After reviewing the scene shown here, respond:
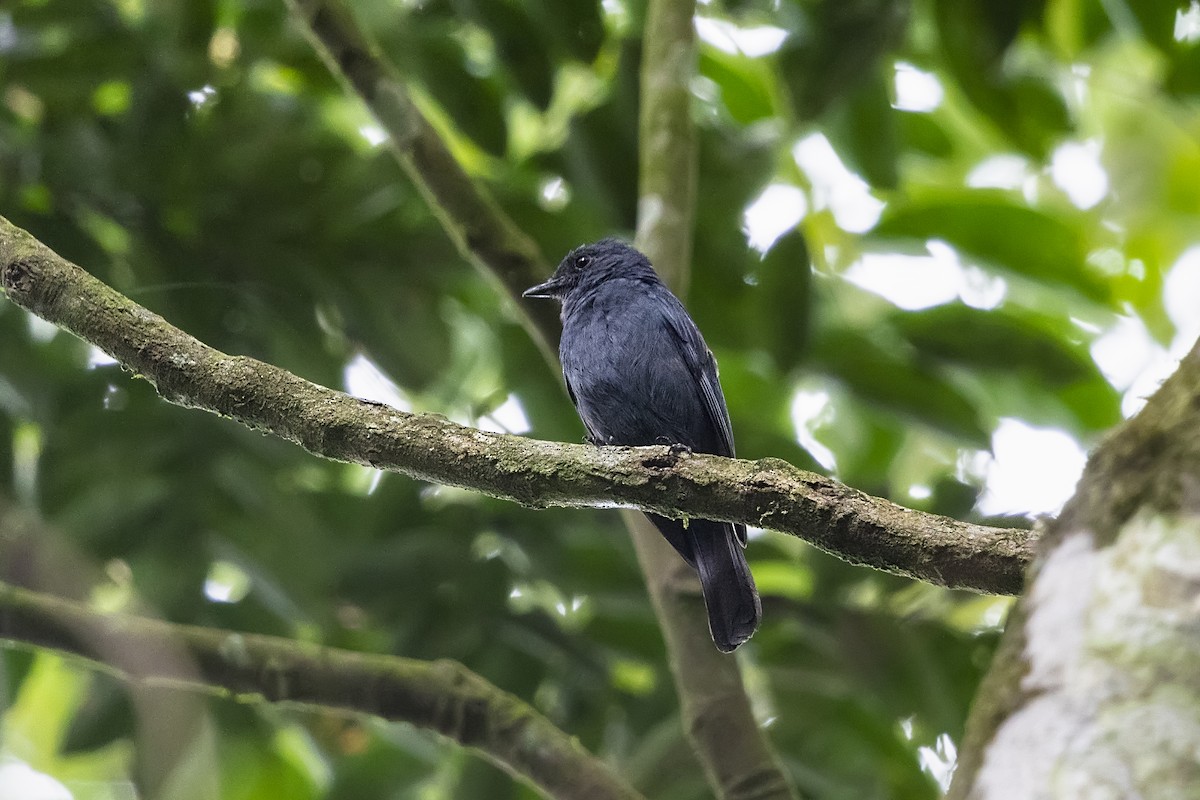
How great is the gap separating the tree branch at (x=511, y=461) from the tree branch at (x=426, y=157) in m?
1.34

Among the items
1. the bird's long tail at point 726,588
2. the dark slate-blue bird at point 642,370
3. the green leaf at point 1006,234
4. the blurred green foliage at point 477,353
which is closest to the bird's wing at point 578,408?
the dark slate-blue bird at point 642,370

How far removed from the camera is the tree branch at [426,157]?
3.98 m

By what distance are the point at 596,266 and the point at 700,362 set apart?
2.40ft

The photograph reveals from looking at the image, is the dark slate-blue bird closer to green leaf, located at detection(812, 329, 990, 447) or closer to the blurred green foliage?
the blurred green foliage

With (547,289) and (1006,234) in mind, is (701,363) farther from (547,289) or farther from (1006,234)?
(1006,234)

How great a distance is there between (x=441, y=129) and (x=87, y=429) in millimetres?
2303

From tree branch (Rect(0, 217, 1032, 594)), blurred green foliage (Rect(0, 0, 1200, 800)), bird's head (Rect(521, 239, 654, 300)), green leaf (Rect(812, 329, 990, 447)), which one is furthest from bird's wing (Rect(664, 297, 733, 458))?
tree branch (Rect(0, 217, 1032, 594))

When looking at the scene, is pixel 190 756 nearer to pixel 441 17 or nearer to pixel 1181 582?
pixel 441 17

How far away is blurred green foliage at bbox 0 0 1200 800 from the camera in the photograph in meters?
4.05

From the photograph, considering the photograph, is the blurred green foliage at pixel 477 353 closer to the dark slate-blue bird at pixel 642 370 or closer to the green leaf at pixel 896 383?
the green leaf at pixel 896 383

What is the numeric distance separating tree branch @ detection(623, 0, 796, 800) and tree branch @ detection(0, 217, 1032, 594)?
124 centimetres

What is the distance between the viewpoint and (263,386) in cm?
274

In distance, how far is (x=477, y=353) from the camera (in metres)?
4.63

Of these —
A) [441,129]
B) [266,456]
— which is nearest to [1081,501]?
[266,456]
